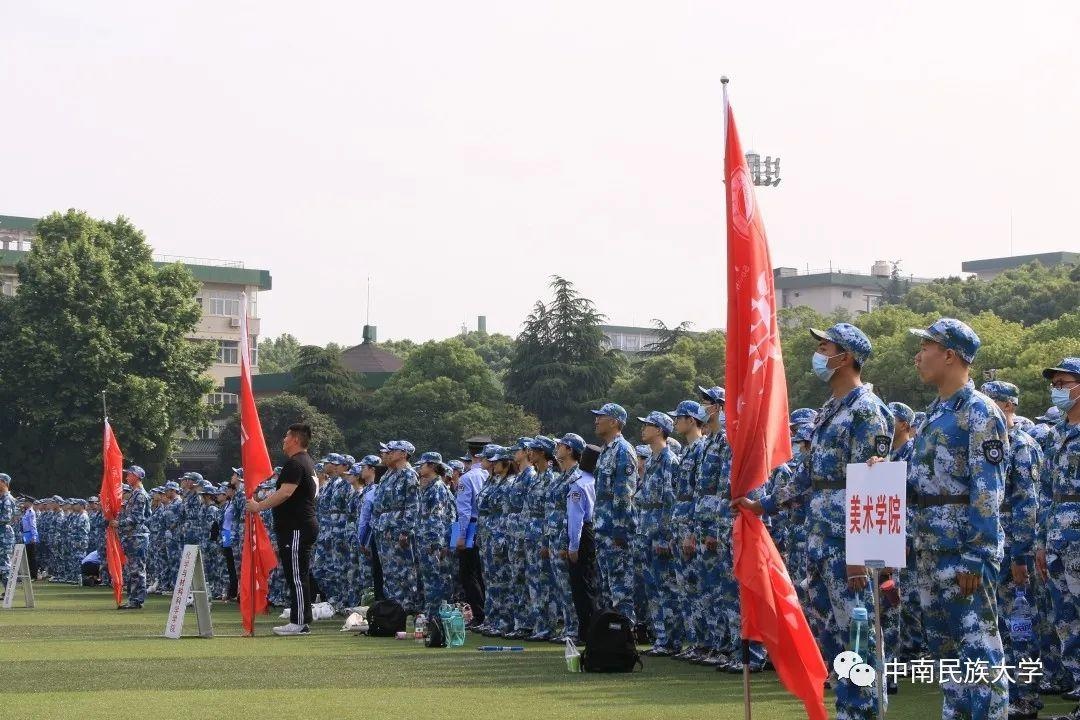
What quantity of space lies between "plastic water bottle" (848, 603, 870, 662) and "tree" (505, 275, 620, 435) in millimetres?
64745

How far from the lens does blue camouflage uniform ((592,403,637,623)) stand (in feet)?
47.5

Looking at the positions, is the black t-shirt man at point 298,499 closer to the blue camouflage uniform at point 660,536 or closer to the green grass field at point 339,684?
the green grass field at point 339,684

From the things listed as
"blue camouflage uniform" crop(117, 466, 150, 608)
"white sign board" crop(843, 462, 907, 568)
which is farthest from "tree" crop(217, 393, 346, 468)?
"white sign board" crop(843, 462, 907, 568)

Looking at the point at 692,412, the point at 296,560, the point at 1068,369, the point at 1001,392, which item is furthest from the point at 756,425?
A: the point at 296,560

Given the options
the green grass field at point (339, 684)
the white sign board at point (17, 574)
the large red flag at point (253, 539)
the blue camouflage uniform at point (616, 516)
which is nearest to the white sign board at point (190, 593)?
the green grass field at point (339, 684)

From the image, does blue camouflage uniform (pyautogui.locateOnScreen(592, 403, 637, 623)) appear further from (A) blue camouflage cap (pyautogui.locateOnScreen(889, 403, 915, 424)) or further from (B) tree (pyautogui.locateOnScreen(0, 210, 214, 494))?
(B) tree (pyautogui.locateOnScreen(0, 210, 214, 494))

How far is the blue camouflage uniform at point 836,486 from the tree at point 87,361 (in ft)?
163

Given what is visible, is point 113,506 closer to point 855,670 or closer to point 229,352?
point 855,670

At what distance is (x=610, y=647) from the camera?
12.4m

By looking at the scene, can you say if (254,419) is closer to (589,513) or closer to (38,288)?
(589,513)

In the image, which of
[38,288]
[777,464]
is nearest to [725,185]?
[777,464]

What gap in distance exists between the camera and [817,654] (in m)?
8.35

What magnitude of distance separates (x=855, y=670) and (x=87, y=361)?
51.1 metres

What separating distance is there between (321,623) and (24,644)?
4247 millimetres
